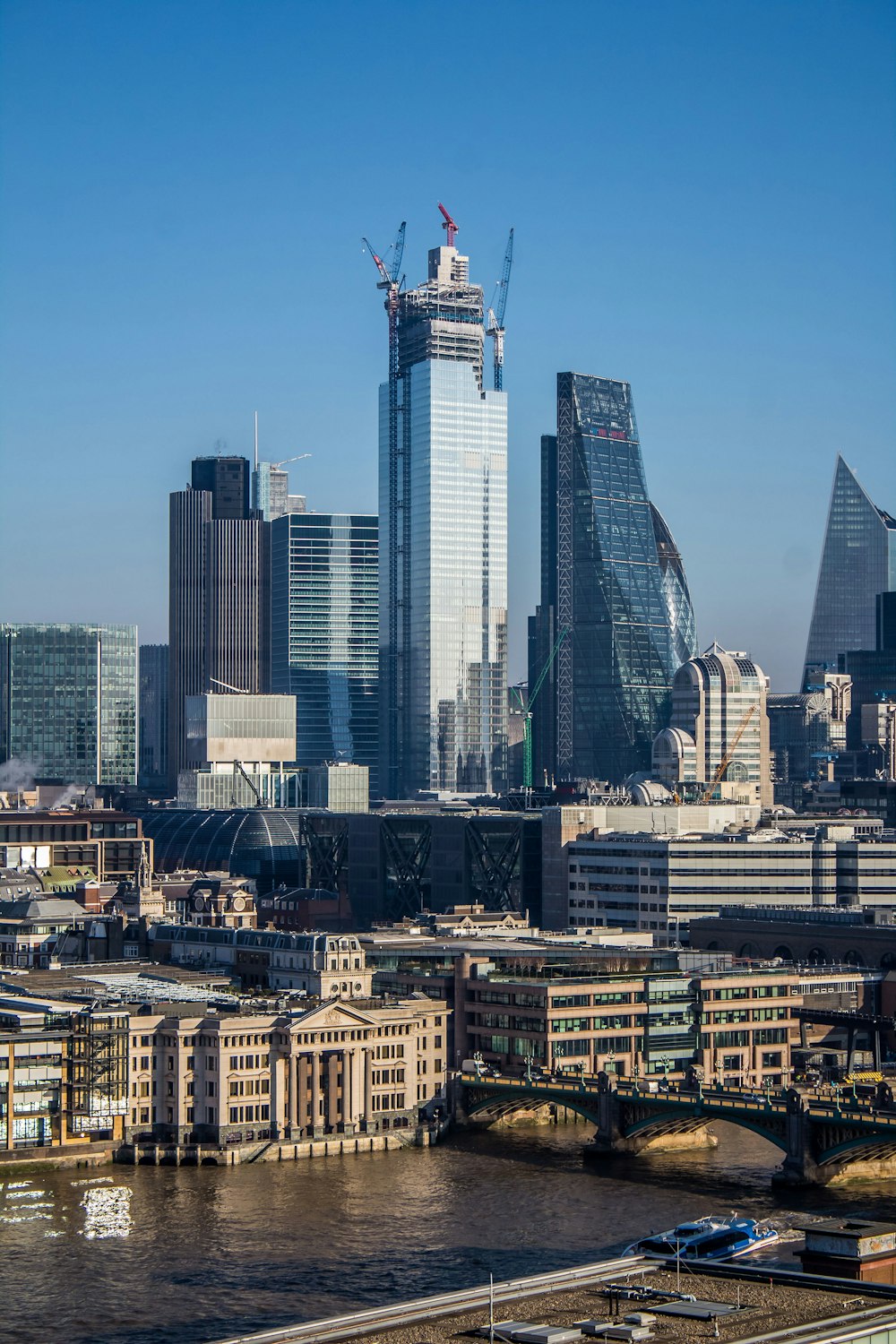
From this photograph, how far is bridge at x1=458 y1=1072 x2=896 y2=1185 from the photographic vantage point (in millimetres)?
124250

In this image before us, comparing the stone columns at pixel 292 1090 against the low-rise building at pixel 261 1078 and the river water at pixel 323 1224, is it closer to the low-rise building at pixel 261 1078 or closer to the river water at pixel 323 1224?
the low-rise building at pixel 261 1078

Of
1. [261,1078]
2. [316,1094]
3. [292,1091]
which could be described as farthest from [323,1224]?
[316,1094]

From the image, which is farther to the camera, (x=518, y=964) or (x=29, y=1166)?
(x=518, y=964)

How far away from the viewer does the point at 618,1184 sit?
409ft

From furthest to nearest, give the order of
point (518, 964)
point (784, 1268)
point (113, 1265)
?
point (518, 964) → point (113, 1265) → point (784, 1268)

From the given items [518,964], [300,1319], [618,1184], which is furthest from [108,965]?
[300,1319]

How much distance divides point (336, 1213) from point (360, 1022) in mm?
26891

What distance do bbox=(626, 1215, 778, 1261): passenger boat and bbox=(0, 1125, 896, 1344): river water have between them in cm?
171

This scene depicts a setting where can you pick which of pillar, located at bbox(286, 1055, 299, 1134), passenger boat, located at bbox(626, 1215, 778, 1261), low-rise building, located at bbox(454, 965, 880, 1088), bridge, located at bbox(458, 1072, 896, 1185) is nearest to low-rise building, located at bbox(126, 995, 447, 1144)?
pillar, located at bbox(286, 1055, 299, 1134)

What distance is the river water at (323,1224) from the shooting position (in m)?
97.2

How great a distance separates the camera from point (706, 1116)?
432 ft

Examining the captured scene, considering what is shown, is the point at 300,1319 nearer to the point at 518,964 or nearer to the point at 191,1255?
the point at 191,1255

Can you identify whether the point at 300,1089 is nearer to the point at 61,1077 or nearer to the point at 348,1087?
the point at 348,1087

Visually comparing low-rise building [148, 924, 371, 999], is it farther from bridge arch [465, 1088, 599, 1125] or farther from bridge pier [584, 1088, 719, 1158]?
bridge pier [584, 1088, 719, 1158]
